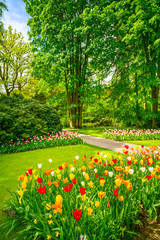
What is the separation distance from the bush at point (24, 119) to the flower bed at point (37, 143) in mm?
334

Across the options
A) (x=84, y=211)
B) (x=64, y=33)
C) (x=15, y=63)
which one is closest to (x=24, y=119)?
(x=84, y=211)

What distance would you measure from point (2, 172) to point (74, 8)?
52.2 feet

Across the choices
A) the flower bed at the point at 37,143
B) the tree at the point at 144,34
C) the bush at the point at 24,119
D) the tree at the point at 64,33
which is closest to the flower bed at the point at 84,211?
the flower bed at the point at 37,143

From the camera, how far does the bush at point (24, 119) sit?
24.8 ft

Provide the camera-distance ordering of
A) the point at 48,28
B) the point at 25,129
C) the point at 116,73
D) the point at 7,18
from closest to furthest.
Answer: the point at 25,129 → the point at 7,18 → the point at 48,28 → the point at 116,73

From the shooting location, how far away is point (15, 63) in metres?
25.2

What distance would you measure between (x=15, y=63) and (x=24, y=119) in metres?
21.3

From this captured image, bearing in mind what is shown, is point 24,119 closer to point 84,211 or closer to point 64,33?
point 84,211

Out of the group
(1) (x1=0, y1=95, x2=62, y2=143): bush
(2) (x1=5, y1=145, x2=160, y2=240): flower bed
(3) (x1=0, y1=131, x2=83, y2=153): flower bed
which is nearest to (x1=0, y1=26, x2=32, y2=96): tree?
(1) (x1=0, y1=95, x2=62, y2=143): bush

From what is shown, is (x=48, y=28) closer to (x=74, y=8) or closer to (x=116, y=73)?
(x=74, y=8)

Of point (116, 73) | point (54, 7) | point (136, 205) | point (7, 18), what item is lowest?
point (136, 205)

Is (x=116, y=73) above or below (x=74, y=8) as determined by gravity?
below

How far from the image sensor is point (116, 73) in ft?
49.8

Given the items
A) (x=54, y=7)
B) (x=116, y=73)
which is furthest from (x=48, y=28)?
(x=116, y=73)
